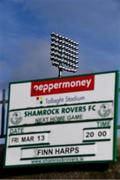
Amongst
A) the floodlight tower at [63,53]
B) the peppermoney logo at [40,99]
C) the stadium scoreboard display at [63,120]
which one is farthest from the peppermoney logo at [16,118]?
the floodlight tower at [63,53]

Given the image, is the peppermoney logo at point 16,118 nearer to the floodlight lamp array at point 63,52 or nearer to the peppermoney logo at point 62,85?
the peppermoney logo at point 62,85

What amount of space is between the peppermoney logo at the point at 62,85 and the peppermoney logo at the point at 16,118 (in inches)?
38.4

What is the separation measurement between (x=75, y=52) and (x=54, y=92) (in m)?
16.6

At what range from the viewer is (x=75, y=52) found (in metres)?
44.2

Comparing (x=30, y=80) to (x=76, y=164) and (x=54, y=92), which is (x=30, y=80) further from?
(x=76, y=164)

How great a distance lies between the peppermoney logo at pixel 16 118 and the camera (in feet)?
92.5

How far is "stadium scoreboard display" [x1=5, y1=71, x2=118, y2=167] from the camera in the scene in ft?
85.8

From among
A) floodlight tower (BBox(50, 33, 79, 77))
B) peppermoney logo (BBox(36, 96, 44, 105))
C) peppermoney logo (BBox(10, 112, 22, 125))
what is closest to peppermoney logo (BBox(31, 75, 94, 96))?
peppermoney logo (BBox(36, 96, 44, 105))

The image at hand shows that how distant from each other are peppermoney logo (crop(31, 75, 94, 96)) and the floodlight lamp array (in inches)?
600

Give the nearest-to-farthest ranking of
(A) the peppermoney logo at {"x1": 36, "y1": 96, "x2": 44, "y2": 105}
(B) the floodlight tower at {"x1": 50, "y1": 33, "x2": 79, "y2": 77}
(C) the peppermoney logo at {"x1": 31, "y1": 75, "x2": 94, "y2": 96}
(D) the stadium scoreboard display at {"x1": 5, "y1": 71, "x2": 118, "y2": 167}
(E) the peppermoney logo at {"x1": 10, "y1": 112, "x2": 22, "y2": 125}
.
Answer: (D) the stadium scoreboard display at {"x1": 5, "y1": 71, "x2": 118, "y2": 167} < (C) the peppermoney logo at {"x1": 31, "y1": 75, "x2": 94, "y2": 96} < (A) the peppermoney logo at {"x1": 36, "y1": 96, "x2": 44, "y2": 105} < (E) the peppermoney logo at {"x1": 10, "y1": 112, "x2": 22, "y2": 125} < (B) the floodlight tower at {"x1": 50, "y1": 33, "x2": 79, "y2": 77}

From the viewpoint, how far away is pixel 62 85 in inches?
1089

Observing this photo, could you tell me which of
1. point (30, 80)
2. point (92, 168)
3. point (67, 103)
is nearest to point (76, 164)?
point (92, 168)

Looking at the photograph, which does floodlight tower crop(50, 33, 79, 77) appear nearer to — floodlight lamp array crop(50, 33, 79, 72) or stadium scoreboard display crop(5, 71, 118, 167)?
floodlight lamp array crop(50, 33, 79, 72)

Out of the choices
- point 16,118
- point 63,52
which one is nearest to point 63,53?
point 63,52
